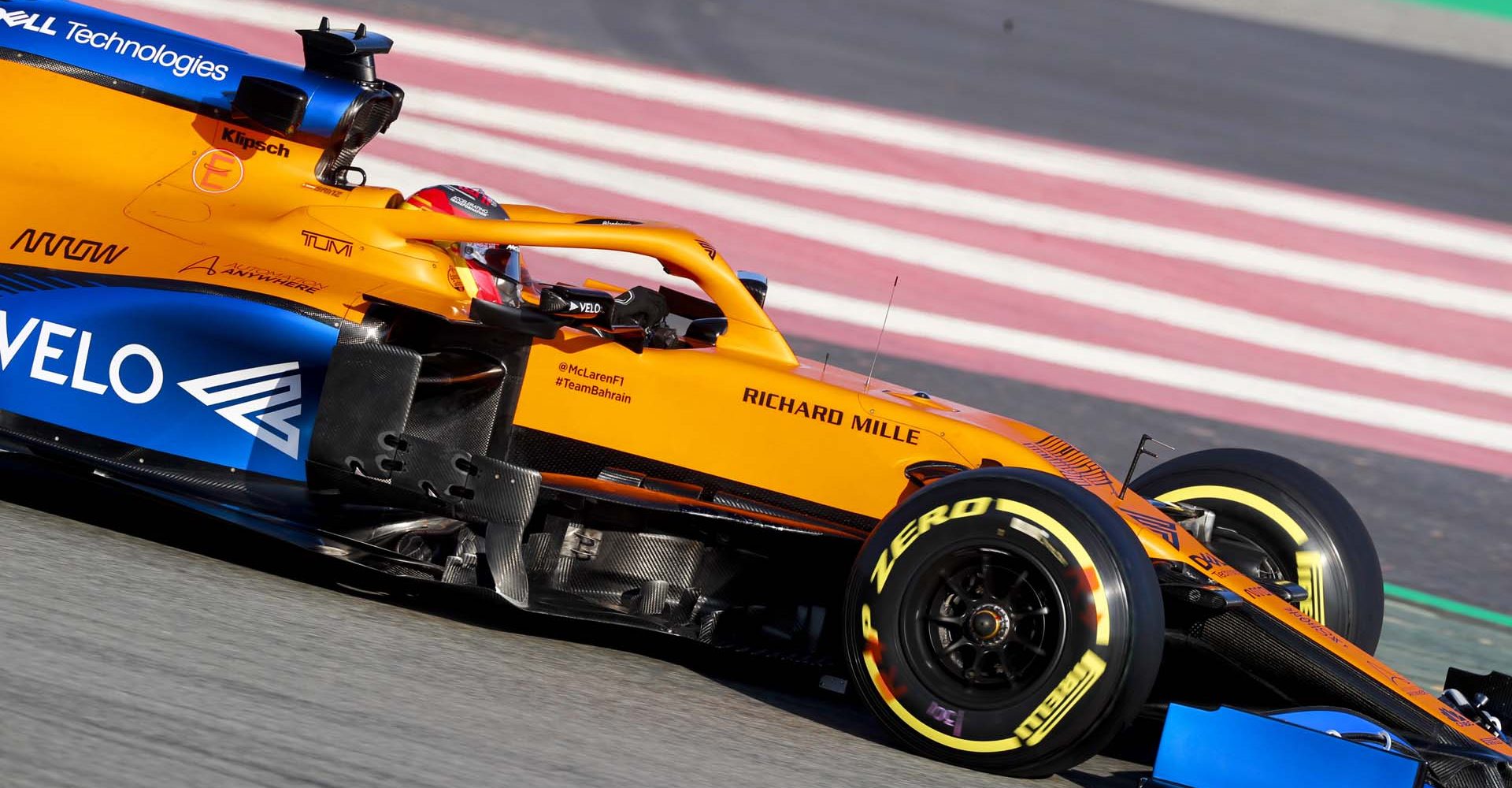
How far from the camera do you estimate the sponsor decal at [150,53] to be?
230 inches

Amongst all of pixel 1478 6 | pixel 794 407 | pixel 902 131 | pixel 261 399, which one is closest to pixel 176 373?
pixel 261 399

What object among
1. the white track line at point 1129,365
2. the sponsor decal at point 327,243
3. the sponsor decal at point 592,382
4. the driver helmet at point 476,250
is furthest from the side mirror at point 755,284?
the white track line at point 1129,365

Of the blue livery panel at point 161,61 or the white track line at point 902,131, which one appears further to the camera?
the white track line at point 902,131

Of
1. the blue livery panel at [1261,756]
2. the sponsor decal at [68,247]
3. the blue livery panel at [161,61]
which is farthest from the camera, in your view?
the blue livery panel at [161,61]

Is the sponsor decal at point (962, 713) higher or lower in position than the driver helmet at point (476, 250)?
lower

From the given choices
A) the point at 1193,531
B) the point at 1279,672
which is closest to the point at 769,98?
the point at 1193,531

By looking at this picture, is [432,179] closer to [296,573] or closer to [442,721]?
[296,573]

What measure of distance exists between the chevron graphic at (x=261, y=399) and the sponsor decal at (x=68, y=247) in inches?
22.6

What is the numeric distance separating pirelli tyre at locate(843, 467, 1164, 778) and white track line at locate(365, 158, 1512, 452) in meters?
5.51

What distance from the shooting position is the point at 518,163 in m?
11.3

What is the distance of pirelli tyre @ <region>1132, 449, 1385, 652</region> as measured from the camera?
5.69 m

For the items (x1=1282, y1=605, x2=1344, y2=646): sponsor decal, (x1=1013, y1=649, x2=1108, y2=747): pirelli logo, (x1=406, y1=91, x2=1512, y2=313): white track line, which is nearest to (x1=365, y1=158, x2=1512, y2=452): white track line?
(x1=406, y1=91, x2=1512, y2=313): white track line

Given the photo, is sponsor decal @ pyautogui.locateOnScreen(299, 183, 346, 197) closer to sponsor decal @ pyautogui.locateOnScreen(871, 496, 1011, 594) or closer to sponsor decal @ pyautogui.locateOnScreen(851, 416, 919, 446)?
sponsor decal @ pyautogui.locateOnScreen(851, 416, 919, 446)

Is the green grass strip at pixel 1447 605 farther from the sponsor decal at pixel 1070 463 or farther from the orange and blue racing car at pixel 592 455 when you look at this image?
the sponsor decal at pixel 1070 463
